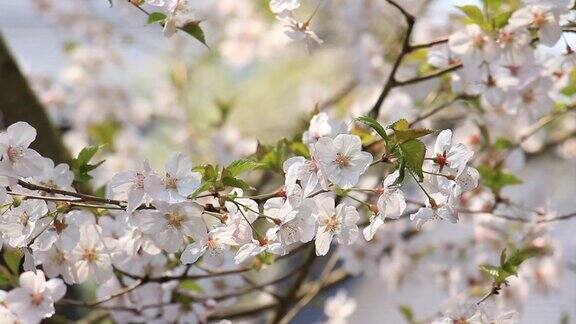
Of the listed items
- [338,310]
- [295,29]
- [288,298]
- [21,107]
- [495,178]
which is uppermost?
[295,29]

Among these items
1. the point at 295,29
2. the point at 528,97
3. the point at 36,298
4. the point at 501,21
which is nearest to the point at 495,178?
the point at 528,97

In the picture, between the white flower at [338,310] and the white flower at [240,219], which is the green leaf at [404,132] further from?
the white flower at [338,310]

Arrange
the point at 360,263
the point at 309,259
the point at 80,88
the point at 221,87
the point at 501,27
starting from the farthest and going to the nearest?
the point at 221,87 → the point at 80,88 → the point at 360,263 → the point at 309,259 → the point at 501,27

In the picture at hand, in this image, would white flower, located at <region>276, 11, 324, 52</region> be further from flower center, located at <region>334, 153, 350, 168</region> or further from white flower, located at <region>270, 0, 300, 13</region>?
flower center, located at <region>334, 153, 350, 168</region>

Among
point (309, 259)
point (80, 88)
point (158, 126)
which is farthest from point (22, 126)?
point (158, 126)

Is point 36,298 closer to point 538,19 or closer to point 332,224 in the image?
point 332,224

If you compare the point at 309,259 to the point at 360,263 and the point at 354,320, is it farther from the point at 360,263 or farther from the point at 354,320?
the point at 354,320

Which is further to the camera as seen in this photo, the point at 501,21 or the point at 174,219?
the point at 501,21

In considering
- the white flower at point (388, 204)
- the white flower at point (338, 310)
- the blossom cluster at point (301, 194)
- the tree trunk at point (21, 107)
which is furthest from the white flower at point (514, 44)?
the tree trunk at point (21, 107)
